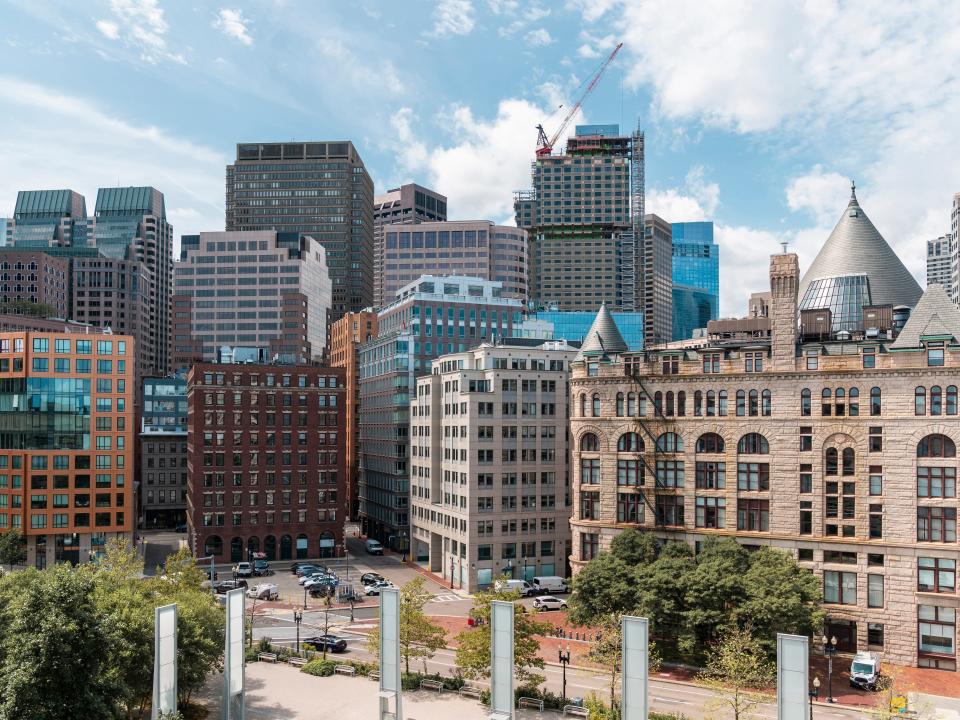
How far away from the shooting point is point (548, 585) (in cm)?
9856

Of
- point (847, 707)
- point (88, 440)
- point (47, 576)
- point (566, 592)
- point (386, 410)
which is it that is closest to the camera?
point (47, 576)

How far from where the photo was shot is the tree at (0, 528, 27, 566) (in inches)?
4222

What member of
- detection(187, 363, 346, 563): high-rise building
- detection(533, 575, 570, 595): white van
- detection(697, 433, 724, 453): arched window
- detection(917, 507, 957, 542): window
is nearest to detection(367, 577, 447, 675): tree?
detection(533, 575, 570, 595): white van

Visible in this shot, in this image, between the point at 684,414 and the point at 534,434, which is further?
the point at 534,434

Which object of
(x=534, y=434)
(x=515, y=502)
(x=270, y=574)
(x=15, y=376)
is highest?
(x=15, y=376)

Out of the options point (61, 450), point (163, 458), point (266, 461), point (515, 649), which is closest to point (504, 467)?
point (266, 461)

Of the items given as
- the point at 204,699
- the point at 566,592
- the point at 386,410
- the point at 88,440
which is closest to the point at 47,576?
the point at 204,699

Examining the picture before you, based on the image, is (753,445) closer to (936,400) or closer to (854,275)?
(936,400)

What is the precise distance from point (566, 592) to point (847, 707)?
4233 centimetres

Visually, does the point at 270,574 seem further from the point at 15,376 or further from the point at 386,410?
the point at 15,376

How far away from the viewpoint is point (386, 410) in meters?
136

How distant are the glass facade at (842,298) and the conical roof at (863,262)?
49 centimetres

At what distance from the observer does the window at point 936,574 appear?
7012 centimetres

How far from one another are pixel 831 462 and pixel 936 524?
9.77m
